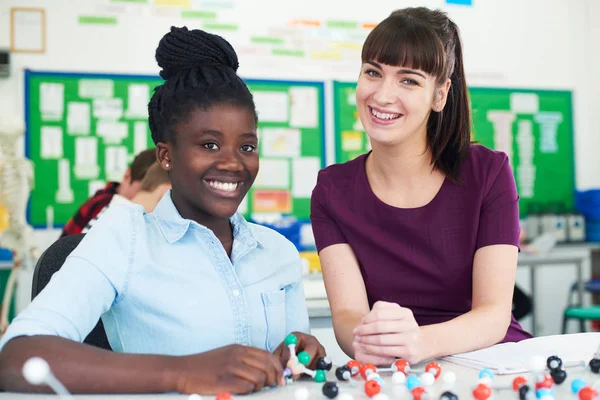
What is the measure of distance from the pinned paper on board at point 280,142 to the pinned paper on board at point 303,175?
0.24 feet

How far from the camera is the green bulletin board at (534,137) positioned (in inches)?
198

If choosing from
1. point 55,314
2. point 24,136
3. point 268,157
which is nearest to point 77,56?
point 24,136

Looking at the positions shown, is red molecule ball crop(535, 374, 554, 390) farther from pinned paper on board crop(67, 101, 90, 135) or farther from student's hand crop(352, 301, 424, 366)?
pinned paper on board crop(67, 101, 90, 135)

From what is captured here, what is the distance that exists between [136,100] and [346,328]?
11.1 ft

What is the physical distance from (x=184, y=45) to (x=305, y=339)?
536mm

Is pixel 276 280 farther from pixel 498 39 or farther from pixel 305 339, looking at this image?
pixel 498 39

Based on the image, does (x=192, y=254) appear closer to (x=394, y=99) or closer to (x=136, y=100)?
(x=394, y=99)

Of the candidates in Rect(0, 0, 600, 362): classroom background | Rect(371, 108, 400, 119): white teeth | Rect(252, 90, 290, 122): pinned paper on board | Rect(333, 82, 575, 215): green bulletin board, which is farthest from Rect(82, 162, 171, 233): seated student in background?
Rect(333, 82, 575, 215): green bulletin board

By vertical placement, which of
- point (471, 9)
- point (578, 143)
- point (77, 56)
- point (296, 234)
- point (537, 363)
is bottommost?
point (296, 234)

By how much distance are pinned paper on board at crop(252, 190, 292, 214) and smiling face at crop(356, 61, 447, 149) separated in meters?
3.15

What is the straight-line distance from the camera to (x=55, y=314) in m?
0.86

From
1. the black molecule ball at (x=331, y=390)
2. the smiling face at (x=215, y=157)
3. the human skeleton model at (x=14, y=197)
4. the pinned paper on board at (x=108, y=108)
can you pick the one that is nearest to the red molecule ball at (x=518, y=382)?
the black molecule ball at (x=331, y=390)

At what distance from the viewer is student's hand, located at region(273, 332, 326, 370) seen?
0.96 m

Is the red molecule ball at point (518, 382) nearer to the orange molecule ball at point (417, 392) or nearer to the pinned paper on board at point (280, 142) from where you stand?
the orange molecule ball at point (417, 392)
